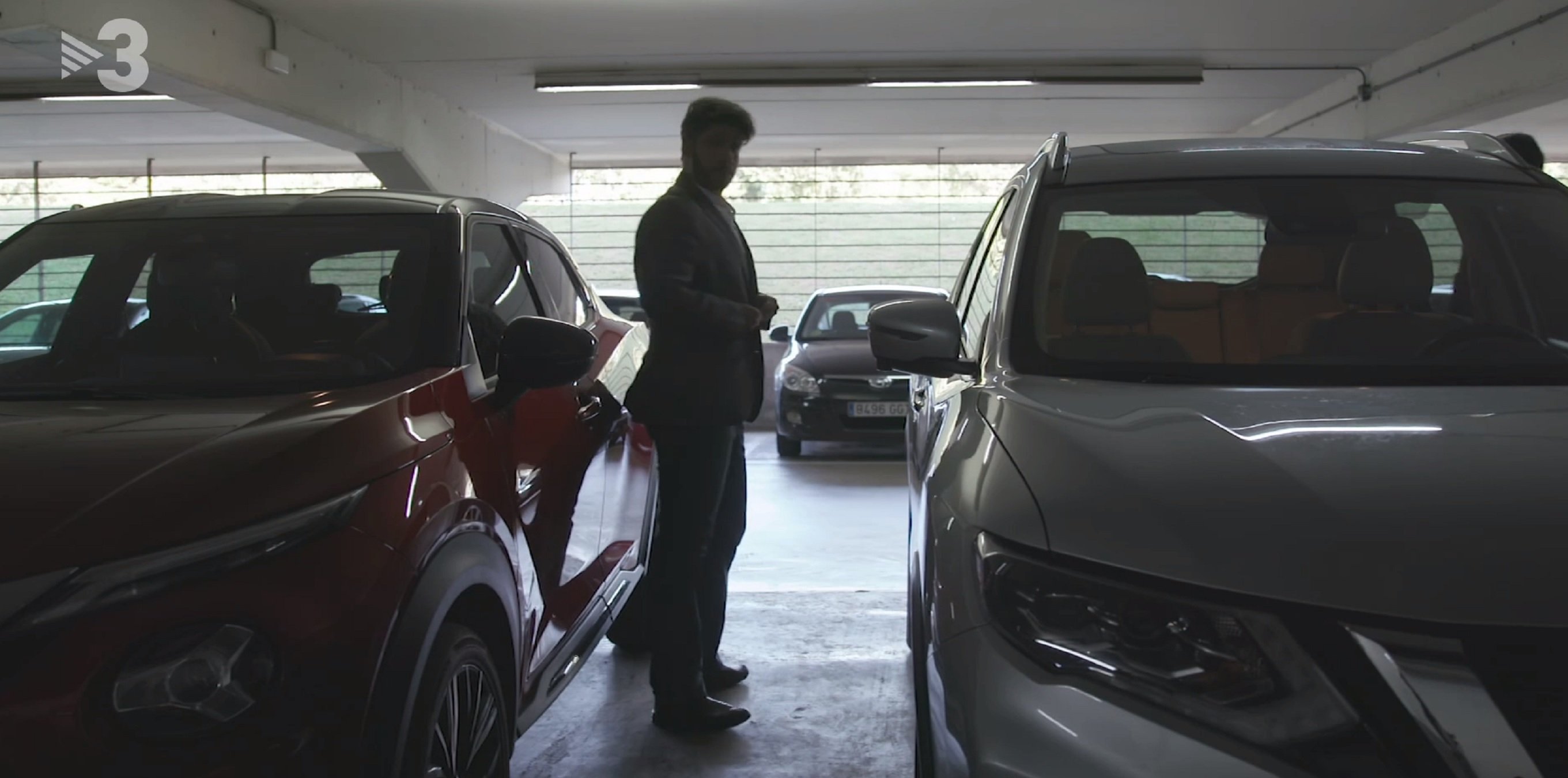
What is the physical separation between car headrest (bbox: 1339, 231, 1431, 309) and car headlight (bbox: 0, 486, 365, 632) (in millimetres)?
1916

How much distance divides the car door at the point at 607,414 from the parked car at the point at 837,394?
579 centimetres

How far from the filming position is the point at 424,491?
200 cm

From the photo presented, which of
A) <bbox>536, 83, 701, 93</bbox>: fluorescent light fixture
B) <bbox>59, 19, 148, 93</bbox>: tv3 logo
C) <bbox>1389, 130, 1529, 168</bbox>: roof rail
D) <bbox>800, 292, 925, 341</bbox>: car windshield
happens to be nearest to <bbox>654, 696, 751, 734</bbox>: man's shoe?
<bbox>1389, 130, 1529, 168</bbox>: roof rail

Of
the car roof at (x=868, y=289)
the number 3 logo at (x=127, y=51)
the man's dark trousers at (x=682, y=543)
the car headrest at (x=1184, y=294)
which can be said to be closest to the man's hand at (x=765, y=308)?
the man's dark trousers at (x=682, y=543)

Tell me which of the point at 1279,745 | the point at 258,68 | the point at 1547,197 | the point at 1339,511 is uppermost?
the point at 258,68

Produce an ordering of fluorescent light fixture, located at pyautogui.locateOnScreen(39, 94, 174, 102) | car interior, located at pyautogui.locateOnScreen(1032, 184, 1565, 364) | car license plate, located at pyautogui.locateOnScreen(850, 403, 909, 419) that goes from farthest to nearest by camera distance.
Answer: fluorescent light fixture, located at pyautogui.locateOnScreen(39, 94, 174, 102) → car license plate, located at pyautogui.locateOnScreen(850, 403, 909, 419) → car interior, located at pyautogui.locateOnScreen(1032, 184, 1565, 364)

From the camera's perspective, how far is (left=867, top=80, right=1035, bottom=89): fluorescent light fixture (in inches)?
440

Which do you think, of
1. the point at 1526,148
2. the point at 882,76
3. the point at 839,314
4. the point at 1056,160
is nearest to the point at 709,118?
the point at 1056,160

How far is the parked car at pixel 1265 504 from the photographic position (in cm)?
133

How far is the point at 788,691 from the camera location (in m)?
3.82

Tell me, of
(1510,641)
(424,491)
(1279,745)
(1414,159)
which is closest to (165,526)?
(424,491)

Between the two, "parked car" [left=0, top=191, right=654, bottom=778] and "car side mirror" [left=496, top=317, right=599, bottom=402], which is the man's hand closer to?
"parked car" [left=0, top=191, right=654, bottom=778]

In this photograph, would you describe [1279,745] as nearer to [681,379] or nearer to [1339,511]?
[1339,511]

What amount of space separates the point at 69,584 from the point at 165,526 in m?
0.13
